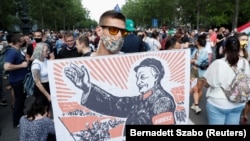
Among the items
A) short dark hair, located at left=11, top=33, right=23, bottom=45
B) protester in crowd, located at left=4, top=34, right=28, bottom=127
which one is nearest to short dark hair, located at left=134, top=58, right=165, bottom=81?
protester in crowd, located at left=4, top=34, right=28, bottom=127

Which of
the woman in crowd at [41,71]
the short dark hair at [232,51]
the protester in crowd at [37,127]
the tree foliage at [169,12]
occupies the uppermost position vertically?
the tree foliage at [169,12]

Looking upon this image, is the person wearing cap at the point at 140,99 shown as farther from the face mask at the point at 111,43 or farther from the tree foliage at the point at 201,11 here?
the tree foliage at the point at 201,11

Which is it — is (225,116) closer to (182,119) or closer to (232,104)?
(232,104)

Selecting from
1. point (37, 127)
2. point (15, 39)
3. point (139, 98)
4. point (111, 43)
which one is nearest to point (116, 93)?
point (139, 98)

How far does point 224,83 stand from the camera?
12.4 ft

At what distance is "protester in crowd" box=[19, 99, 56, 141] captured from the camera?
3.65m

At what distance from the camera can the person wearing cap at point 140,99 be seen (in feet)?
7.61

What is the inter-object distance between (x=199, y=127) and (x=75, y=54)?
4.75m

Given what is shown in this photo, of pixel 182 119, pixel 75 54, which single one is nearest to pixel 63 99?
pixel 182 119

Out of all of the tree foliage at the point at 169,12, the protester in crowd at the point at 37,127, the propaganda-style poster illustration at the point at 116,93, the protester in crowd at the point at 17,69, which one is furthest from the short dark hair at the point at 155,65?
the tree foliage at the point at 169,12

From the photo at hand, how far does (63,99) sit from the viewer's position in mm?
2273

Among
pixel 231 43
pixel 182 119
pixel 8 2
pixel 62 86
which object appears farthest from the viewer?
pixel 8 2

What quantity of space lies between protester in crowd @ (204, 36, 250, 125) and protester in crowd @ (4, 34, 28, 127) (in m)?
3.32

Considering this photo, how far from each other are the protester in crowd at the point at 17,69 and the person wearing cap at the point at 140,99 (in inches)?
152
